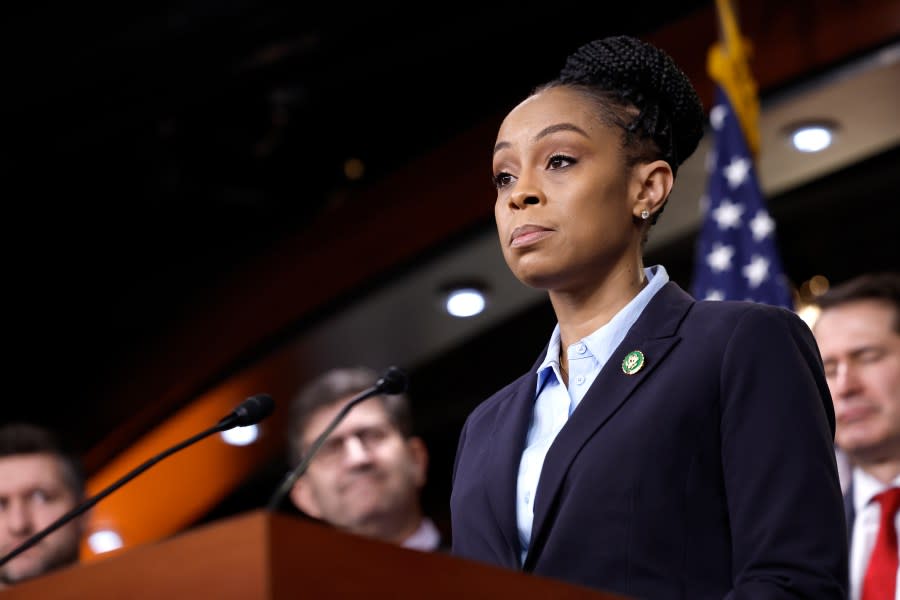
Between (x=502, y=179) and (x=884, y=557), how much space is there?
1.09 metres

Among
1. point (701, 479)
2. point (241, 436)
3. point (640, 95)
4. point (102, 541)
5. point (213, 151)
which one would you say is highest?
point (213, 151)

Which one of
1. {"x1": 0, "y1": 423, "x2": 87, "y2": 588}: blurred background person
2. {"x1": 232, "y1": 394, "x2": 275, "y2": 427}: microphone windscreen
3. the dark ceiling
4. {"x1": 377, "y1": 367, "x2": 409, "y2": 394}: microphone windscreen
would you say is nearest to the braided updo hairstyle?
{"x1": 377, "y1": 367, "x2": 409, "y2": 394}: microphone windscreen

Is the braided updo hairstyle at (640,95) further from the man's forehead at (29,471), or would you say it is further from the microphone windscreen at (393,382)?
the man's forehead at (29,471)

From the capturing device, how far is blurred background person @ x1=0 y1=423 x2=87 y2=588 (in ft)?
9.07

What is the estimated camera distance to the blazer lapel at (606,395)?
129 centimetres

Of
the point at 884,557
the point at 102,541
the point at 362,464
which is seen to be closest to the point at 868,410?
the point at 884,557

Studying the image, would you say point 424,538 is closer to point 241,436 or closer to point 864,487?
point 864,487

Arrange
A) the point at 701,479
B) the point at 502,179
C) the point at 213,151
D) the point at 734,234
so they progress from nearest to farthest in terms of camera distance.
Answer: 1. the point at 701,479
2. the point at 502,179
3. the point at 734,234
4. the point at 213,151

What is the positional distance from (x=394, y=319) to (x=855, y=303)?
333 cm

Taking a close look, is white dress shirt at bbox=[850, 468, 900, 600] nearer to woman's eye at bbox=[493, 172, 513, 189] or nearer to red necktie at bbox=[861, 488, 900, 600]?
red necktie at bbox=[861, 488, 900, 600]

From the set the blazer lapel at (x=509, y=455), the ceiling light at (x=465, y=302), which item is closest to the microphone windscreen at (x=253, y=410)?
the blazer lapel at (x=509, y=455)

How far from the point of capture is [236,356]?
230 inches

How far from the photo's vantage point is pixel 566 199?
139 cm

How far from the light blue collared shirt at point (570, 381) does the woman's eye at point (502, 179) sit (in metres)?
0.19
